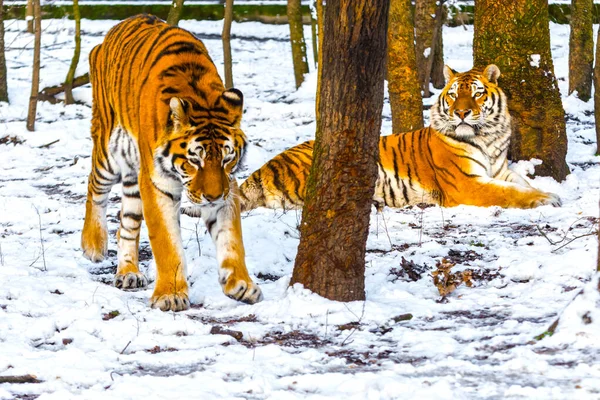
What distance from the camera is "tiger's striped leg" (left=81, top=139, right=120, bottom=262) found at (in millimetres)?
6074

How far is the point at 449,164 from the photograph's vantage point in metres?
7.66

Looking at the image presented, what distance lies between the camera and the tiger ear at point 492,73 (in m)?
7.43

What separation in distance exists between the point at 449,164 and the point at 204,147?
346 centimetres

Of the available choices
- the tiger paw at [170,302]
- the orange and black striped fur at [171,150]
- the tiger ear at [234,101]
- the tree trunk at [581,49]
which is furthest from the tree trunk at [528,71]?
the tiger paw at [170,302]

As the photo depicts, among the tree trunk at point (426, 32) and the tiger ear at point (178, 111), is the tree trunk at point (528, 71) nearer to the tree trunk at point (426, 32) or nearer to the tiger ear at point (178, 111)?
the tiger ear at point (178, 111)

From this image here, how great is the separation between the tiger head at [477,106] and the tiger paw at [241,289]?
3.27m

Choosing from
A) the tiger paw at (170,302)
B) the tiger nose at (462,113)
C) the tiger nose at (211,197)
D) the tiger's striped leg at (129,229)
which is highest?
the tiger nose at (462,113)

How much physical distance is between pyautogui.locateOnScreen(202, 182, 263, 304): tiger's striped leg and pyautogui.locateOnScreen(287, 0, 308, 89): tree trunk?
8.67 metres

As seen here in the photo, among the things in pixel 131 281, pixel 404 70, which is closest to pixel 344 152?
pixel 131 281

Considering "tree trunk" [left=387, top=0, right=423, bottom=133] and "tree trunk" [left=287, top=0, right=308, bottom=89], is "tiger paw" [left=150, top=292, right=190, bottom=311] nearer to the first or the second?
"tree trunk" [left=387, top=0, right=423, bottom=133]

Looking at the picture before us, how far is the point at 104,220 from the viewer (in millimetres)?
6293

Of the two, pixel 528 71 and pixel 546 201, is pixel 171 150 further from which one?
pixel 528 71

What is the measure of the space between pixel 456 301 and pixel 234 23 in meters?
17.1

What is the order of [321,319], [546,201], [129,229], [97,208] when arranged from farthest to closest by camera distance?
[546,201] → [97,208] → [129,229] → [321,319]
